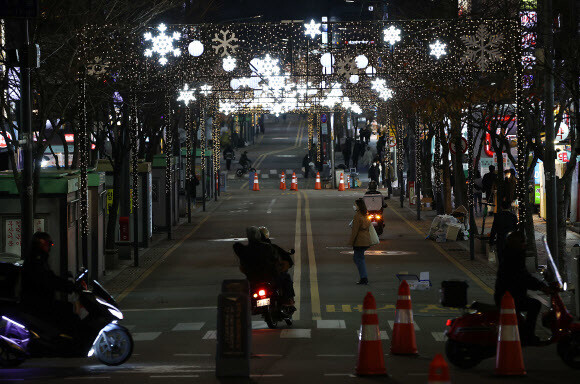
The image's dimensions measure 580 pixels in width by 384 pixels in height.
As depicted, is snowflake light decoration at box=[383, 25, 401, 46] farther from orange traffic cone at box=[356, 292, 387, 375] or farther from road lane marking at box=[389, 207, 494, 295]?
orange traffic cone at box=[356, 292, 387, 375]

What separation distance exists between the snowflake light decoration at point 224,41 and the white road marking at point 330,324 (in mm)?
8823

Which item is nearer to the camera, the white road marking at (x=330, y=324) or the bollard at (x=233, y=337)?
the bollard at (x=233, y=337)

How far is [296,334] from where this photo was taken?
15.3 meters

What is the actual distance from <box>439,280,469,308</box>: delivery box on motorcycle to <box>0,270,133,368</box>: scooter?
3.81 m

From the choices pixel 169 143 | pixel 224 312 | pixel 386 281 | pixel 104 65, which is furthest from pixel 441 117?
pixel 224 312

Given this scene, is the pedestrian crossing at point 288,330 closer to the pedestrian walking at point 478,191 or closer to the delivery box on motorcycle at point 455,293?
the delivery box on motorcycle at point 455,293

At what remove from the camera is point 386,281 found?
21.9 meters

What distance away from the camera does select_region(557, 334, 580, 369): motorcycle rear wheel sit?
39.0 ft

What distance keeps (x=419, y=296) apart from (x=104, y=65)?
8.08 metres

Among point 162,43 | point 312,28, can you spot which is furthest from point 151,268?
point 312,28

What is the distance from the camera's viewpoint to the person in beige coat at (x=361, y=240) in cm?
2114

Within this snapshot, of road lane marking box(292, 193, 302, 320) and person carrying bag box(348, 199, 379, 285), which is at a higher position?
person carrying bag box(348, 199, 379, 285)

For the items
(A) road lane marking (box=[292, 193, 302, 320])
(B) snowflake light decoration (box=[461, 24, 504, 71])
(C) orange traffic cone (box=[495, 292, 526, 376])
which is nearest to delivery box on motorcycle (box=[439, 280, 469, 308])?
(C) orange traffic cone (box=[495, 292, 526, 376])

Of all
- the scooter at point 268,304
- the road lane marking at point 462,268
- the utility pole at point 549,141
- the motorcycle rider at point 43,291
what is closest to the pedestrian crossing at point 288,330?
the scooter at point 268,304
